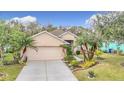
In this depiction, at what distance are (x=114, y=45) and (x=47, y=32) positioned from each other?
1.49 m

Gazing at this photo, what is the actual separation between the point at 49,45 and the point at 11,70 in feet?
3.32

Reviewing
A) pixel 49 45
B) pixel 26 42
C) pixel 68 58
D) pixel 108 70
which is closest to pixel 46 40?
pixel 49 45

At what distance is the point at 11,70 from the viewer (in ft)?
25.7

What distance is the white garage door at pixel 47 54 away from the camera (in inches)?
313

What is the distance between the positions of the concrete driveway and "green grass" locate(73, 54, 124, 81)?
232 millimetres

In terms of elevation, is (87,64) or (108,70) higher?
(87,64)

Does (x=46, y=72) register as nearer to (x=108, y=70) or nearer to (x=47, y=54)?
(x=47, y=54)

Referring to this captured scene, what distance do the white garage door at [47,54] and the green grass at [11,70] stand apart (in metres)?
0.35

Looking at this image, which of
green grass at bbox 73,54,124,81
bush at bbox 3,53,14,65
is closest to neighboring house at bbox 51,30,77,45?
green grass at bbox 73,54,124,81

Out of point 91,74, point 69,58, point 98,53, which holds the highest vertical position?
point 98,53
